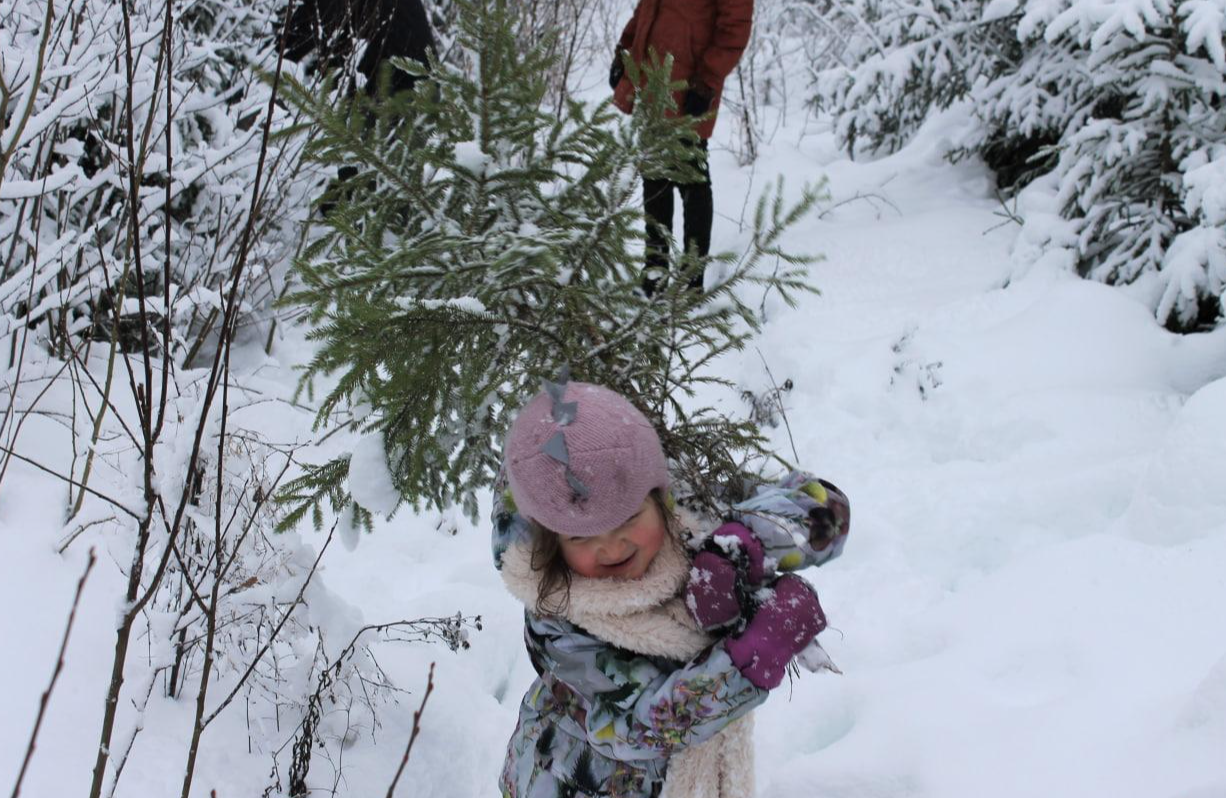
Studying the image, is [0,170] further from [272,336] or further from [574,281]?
[272,336]

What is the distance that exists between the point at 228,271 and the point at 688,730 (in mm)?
3038

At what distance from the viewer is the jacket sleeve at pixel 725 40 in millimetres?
3932

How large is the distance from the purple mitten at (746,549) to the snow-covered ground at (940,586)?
0.76 m

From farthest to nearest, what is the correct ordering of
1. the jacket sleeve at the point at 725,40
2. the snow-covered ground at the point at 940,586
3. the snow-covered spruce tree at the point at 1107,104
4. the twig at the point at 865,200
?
the twig at the point at 865,200 < the jacket sleeve at the point at 725,40 < the snow-covered spruce tree at the point at 1107,104 < the snow-covered ground at the point at 940,586

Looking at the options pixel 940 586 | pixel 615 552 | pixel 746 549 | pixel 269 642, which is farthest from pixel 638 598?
pixel 940 586

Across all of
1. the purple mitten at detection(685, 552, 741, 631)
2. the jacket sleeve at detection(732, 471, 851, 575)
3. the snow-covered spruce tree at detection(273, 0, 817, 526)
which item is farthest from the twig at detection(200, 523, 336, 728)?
the jacket sleeve at detection(732, 471, 851, 575)

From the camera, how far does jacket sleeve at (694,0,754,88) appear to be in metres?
A: 3.93

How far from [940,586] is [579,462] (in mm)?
1823

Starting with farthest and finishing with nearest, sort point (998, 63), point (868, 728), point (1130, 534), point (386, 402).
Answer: point (998, 63) < point (1130, 534) < point (868, 728) < point (386, 402)

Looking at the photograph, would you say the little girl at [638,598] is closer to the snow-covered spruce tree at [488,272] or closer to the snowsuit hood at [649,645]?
the snowsuit hood at [649,645]

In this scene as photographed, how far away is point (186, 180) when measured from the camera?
294 centimetres

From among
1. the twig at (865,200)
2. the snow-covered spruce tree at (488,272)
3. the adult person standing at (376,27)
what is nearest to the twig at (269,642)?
the snow-covered spruce tree at (488,272)

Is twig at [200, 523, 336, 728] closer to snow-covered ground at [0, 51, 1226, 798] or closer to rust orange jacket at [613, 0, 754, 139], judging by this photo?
snow-covered ground at [0, 51, 1226, 798]

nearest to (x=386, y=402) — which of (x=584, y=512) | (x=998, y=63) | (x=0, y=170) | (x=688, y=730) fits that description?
(x=584, y=512)
